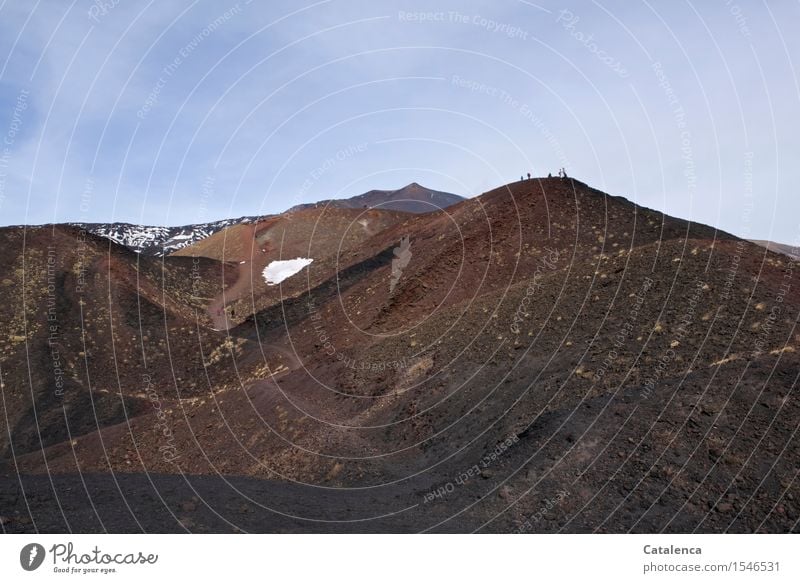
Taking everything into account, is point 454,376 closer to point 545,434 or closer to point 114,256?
point 545,434

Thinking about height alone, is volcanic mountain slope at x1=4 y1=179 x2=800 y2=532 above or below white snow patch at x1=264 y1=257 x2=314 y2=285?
below

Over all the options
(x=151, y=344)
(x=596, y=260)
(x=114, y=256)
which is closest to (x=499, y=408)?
(x=596, y=260)

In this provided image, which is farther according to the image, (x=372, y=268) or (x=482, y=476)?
(x=372, y=268)
